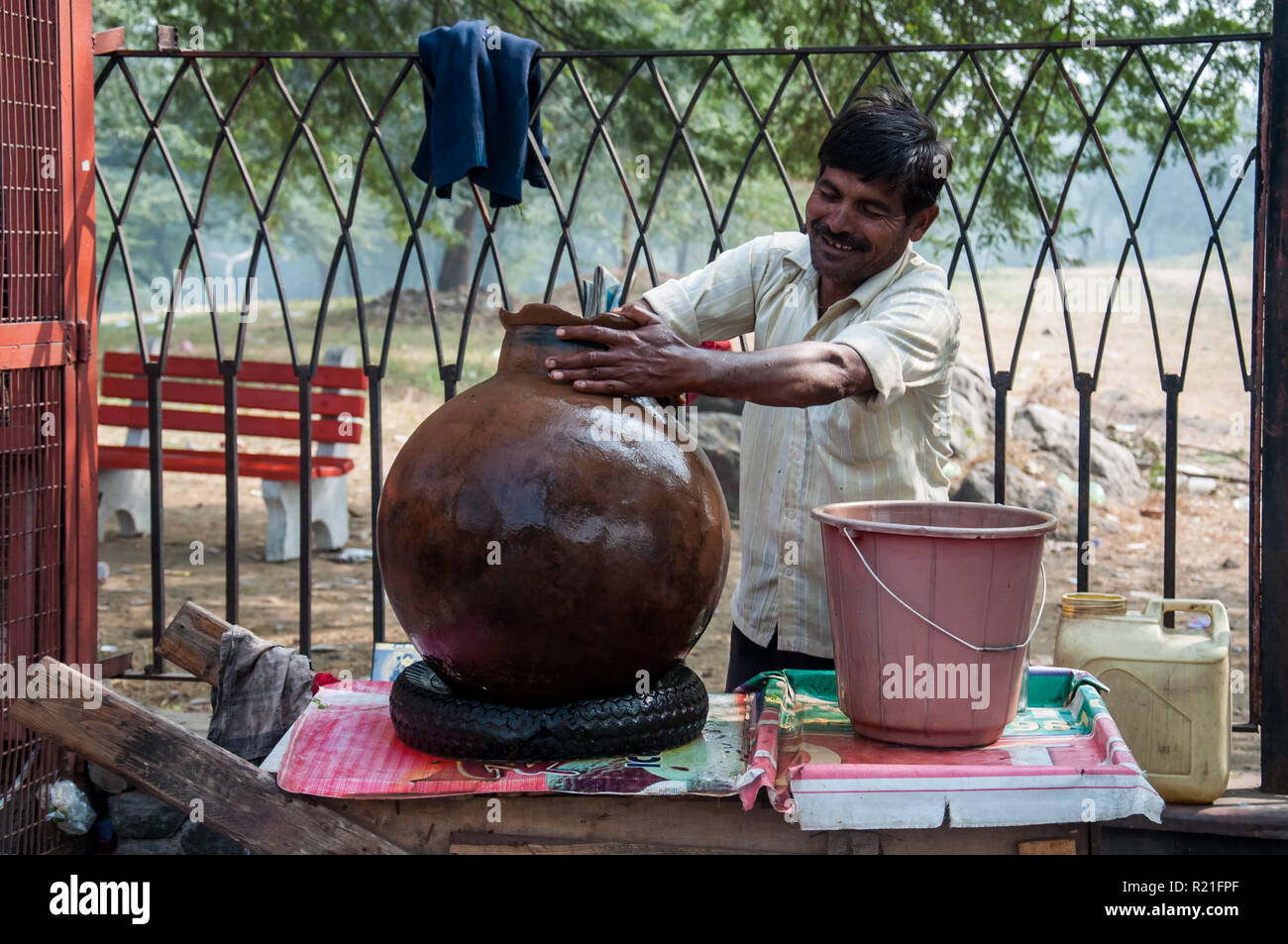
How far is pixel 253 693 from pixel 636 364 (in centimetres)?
138

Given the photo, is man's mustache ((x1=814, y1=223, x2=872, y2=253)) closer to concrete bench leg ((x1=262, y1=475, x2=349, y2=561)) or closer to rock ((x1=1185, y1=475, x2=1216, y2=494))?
concrete bench leg ((x1=262, y1=475, x2=349, y2=561))

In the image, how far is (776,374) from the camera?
2.28 m

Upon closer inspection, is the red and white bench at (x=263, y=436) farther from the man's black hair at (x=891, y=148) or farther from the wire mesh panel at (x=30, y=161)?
the man's black hair at (x=891, y=148)

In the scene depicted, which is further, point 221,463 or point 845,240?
point 221,463

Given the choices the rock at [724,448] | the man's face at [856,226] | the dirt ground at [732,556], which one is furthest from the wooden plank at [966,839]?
the rock at [724,448]

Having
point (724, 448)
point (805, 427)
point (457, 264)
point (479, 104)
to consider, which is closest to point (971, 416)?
point (724, 448)

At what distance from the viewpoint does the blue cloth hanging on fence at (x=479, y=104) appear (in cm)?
333

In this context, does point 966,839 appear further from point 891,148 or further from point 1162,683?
point 891,148

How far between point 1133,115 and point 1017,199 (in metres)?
0.74

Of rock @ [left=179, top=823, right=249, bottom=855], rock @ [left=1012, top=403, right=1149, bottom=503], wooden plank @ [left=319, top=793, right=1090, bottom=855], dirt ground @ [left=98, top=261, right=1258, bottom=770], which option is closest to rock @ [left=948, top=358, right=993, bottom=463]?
rock @ [left=1012, top=403, right=1149, bottom=503]

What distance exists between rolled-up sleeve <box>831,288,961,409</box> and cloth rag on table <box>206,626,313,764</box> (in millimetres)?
1550

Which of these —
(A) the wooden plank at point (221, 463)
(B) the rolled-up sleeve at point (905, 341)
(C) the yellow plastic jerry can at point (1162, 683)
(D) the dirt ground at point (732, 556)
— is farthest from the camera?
(A) the wooden plank at point (221, 463)

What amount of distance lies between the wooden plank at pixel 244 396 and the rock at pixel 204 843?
3.88 meters

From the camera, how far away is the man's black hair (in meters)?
2.58
